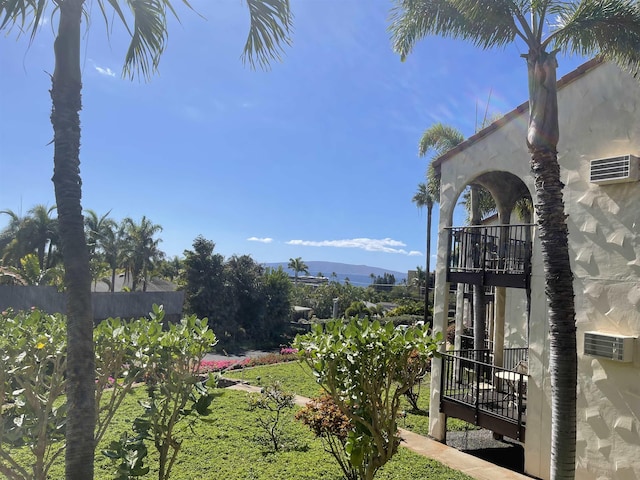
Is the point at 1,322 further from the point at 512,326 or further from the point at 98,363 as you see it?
the point at 512,326

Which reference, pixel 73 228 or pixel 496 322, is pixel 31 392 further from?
pixel 496 322

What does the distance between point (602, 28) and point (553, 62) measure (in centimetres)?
83

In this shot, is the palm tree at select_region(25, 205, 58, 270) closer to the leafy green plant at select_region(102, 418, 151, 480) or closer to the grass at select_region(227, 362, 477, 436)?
the grass at select_region(227, 362, 477, 436)

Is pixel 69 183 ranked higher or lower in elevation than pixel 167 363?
higher

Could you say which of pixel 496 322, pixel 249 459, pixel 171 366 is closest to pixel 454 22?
pixel 171 366

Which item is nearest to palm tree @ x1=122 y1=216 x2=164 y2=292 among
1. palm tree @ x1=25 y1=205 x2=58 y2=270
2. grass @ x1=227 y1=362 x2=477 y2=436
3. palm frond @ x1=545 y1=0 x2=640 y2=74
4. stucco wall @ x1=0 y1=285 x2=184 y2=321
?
palm tree @ x1=25 y1=205 x2=58 y2=270

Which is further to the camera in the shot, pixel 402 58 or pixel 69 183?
pixel 402 58

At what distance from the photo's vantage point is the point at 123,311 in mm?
24531

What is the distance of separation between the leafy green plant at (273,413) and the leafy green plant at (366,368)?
3.62 metres

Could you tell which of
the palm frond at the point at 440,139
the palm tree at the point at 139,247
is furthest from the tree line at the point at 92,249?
the palm frond at the point at 440,139

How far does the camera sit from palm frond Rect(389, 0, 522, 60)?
551 centimetres

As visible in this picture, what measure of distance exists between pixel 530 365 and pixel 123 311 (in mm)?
21544

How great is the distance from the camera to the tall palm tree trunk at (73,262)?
3.74 meters

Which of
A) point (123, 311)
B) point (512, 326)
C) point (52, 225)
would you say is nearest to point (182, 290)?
point (123, 311)
